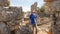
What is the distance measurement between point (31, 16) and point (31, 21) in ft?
0.70

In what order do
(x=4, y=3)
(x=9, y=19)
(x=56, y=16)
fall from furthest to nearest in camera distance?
(x=4, y=3) → (x=9, y=19) → (x=56, y=16)

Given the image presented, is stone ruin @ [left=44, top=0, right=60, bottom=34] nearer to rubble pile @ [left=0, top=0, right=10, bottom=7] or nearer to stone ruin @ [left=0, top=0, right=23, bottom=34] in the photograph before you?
stone ruin @ [left=0, top=0, right=23, bottom=34]

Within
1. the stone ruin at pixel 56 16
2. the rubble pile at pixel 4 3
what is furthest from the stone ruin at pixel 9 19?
the stone ruin at pixel 56 16

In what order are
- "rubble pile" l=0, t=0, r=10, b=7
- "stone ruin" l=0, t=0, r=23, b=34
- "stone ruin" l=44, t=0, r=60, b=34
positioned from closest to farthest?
"stone ruin" l=44, t=0, r=60, b=34 → "stone ruin" l=0, t=0, r=23, b=34 → "rubble pile" l=0, t=0, r=10, b=7

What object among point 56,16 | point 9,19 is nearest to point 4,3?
point 9,19

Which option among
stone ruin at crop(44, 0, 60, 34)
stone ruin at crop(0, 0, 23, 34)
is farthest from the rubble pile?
stone ruin at crop(44, 0, 60, 34)

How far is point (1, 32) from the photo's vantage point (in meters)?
6.03

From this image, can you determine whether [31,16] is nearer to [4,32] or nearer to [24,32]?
[24,32]

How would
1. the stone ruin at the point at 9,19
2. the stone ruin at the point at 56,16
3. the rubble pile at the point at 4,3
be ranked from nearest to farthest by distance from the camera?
1. the stone ruin at the point at 56,16
2. the stone ruin at the point at 9,19
3. the rubble pile at the point at 4,3

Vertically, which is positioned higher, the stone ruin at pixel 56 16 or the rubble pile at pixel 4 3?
the rubble pile at pixel 4 3

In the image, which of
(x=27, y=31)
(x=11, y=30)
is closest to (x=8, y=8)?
(x=11, y=30)

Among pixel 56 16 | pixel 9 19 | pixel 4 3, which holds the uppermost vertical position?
pixel 4 3

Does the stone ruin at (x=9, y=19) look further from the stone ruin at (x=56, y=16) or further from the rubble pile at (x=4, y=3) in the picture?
the stone ruin at (x=56, y=16)

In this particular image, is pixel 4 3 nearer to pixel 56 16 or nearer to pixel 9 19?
pixel 9 19
